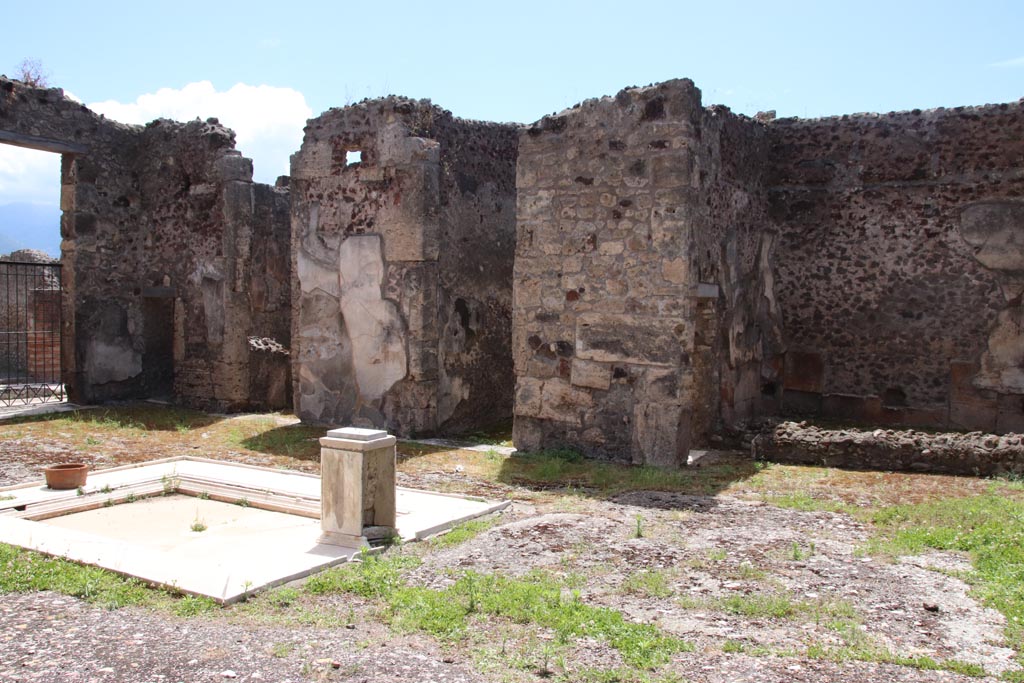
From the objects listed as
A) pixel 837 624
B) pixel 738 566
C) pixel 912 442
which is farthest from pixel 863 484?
pixel 837 624

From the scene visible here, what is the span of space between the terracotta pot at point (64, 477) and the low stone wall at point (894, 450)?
5.97 meters

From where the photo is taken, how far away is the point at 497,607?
4.43 meters

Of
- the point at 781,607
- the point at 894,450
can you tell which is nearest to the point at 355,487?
the point at 781,607

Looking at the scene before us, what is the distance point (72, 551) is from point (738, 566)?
3923 millimetres

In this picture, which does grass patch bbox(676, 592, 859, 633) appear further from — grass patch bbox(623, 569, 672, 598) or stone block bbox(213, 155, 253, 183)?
stone block bbox(213, 155, 253, 183)

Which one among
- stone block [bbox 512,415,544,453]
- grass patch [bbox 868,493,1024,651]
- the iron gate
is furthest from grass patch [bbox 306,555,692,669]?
the iron gate

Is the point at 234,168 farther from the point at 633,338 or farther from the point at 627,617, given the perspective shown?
the point at 627,617

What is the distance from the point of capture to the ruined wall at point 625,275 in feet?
26.3

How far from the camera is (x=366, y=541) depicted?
5508 mm

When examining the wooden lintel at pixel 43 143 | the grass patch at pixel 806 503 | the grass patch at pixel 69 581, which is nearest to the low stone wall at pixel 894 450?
the grass patch at pixel 806 503

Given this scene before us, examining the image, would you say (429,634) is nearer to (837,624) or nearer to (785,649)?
(785,649)

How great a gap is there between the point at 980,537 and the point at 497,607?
3.15m

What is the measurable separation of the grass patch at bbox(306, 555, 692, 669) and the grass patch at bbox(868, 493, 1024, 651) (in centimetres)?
166

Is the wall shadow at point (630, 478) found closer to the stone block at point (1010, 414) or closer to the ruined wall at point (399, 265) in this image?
the ruined wall at point (399, 265)
